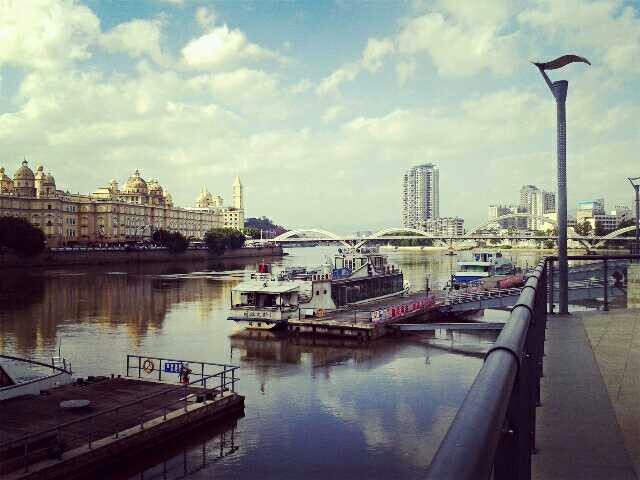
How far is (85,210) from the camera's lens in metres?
91.0

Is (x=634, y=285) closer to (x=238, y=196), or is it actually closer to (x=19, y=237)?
(x=19, y=237)

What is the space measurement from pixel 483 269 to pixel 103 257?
4544cm

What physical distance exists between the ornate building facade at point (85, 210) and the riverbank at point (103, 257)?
12316 mm

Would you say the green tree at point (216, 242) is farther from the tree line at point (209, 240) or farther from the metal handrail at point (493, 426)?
the metal handrail at point (493, 426)

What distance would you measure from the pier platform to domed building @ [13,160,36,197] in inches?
3081

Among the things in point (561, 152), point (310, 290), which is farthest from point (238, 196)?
point (561, 152)

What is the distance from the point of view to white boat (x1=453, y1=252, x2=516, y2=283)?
41656 mm

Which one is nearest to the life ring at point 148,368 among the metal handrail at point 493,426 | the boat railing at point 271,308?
the boat railing at point 271,308

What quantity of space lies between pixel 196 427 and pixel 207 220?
382 feet

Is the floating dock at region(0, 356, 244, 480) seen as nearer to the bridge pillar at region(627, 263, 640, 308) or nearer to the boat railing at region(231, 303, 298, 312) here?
the bridge pillar at region(627, 263, 640, 308)

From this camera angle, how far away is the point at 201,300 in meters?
38.2

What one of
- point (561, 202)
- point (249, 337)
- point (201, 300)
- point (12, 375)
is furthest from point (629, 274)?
point (201, 300)

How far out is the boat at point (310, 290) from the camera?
27.2 meters

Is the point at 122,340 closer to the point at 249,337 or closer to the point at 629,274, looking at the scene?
the point at 249,337
